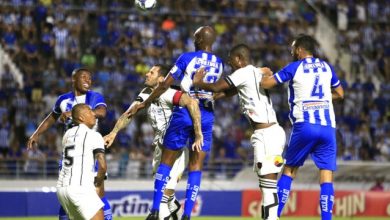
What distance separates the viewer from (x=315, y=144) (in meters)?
12.3

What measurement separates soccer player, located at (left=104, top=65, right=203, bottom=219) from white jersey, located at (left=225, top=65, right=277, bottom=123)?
739mm

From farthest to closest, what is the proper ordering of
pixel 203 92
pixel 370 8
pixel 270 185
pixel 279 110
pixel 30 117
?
pixel 370 8, pixel 279 110, pixel 30 117, pixel 203 92, pixel 270 185

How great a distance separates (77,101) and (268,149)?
2737 millimetres

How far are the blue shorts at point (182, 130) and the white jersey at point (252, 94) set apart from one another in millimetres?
827

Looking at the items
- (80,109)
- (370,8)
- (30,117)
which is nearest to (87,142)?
(80,109)

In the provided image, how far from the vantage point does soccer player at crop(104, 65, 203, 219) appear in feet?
41.7

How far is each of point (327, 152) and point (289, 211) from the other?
8758mm

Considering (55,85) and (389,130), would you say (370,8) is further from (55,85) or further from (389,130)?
(55,85)

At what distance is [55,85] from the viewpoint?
24141 millimetres

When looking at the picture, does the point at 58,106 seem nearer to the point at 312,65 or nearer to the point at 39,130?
the point at 39,130

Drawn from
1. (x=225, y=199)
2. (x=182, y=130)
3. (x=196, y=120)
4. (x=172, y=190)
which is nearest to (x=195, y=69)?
(x=196, y=120)

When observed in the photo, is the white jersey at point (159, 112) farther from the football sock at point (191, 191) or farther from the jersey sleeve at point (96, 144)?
the jersey sleeve at point (96, 144)

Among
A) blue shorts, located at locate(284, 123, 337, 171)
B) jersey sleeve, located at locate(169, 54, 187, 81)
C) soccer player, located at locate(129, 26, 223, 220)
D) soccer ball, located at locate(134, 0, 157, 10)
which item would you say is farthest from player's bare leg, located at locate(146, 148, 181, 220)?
soccer ball, located at locate(134, 0, 157, 10)

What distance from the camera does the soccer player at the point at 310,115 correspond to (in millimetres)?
12156
